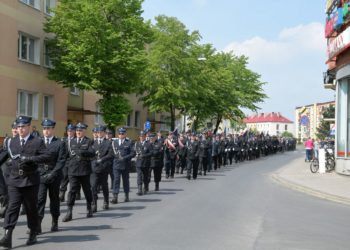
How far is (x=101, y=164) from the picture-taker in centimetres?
1181

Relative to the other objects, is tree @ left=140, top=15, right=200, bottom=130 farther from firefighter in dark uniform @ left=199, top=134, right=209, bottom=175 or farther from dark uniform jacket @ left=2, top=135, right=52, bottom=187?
dark uniform jacket @ left=2, top=135, right=52, bottom=187

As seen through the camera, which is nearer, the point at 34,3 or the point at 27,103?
the point at 27,103

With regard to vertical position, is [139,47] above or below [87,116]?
above

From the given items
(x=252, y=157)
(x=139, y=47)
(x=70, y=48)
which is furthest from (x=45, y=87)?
(x=252, y=157)

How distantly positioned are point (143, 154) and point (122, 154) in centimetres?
179

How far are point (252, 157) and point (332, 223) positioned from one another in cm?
3232

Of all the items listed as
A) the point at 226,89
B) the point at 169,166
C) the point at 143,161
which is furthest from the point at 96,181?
the point at 226,89

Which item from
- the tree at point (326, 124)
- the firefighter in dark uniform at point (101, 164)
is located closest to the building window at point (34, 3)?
the firefighter in dark uniform at point (101, 164)

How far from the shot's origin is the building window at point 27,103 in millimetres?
30470

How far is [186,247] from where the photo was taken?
26.3 ft

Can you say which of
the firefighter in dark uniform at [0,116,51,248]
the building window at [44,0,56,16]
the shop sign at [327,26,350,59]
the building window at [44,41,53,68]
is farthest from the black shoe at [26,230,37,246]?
the building window at [44,0,56,16]

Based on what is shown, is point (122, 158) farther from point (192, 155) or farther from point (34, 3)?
point (34, 3)

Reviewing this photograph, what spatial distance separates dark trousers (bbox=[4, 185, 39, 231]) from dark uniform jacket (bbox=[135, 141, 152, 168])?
23.5ft

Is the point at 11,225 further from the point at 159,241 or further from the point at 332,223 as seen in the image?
the point at 332,223
